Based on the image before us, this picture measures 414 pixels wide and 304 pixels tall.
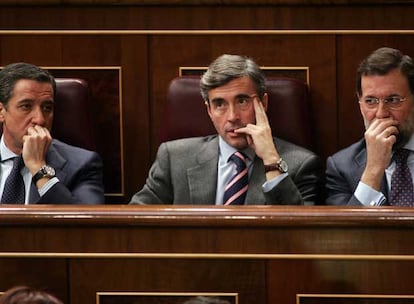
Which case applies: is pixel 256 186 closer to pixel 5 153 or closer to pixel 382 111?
pixel 382 111

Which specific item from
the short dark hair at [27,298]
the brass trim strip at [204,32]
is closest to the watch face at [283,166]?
the brass trim strip at [204,32]

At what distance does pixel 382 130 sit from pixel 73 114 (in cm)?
42

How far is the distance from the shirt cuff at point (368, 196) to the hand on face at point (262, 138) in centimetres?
11

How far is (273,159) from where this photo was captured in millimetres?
1471

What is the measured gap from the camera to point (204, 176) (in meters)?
1.51

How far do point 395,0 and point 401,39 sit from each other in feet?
0.18

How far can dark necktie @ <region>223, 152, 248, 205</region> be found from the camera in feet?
4.87

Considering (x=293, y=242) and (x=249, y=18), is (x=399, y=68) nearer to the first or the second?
(x=249, y=18)

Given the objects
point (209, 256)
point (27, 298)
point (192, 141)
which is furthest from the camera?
point (192, 141)

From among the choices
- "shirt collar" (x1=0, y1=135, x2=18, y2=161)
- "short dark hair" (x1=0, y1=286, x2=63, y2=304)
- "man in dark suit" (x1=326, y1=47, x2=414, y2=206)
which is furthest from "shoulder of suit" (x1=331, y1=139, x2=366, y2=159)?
"short dark hair" (x1=0, y1=286, x2=63, y2=304)

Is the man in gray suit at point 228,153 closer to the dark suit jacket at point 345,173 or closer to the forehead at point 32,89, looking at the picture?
the dark suit jacket at point 345,173

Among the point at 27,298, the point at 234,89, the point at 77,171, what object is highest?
the point at 234,89

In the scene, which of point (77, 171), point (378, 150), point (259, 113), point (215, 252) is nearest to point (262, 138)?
point (259, 113)

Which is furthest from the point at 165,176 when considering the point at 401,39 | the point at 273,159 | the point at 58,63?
the point at 401,39
